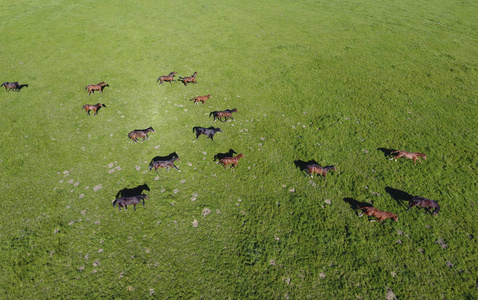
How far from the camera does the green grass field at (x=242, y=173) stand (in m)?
5.87

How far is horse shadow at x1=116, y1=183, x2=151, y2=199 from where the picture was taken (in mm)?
7679

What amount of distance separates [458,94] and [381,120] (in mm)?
6277

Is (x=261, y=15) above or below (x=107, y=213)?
above

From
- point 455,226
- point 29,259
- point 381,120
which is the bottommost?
point 29,259

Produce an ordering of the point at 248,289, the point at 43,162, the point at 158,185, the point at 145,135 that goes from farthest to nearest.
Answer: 1. the point at 145,135
2. the point at 43,162
3. the point at 158,185
4. the point at 248,289

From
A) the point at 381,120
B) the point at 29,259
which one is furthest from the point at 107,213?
the point at 381,120

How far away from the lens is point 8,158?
8.95m

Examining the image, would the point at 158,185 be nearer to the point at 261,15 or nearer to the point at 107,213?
the point at 107,213

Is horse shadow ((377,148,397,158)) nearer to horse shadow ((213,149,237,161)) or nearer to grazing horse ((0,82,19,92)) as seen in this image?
horse shadow ((213,149,237,161))

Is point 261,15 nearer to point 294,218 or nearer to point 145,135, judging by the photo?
point 145,135

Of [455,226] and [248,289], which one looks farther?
[455,226]

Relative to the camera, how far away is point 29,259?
6.11 metres

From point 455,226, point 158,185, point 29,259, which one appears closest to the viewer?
point 29,259

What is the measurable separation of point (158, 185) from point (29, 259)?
389cm
